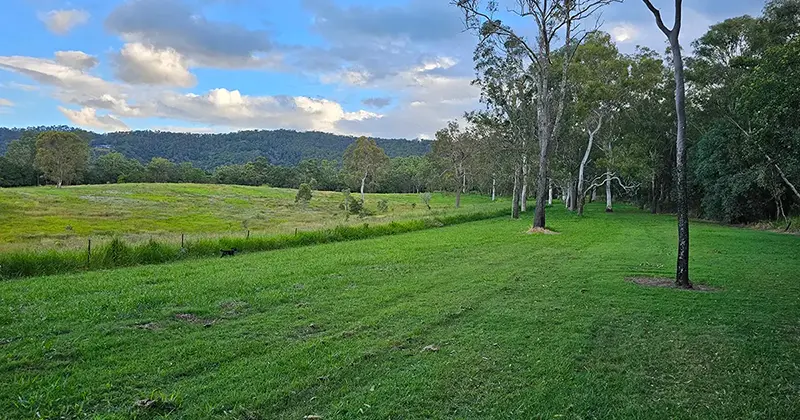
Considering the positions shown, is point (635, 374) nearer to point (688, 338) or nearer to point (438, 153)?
point (688, 338)

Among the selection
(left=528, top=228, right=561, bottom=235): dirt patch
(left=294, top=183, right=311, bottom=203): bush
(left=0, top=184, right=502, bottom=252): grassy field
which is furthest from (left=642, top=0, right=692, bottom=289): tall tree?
(left=294, top=183, right=311, bottom=203): bush

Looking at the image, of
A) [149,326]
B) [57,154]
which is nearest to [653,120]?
[149,326]

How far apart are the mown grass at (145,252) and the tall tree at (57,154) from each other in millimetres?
71222

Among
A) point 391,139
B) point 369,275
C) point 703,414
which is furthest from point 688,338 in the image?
point 391,139

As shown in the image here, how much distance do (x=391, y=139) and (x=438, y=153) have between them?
424 ft

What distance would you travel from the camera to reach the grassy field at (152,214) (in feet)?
102

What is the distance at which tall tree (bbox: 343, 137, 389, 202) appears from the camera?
83.2 metres

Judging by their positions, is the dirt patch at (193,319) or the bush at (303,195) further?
the bush at (303,195)

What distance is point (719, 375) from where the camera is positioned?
19.0 ft

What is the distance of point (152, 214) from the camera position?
45.1 m

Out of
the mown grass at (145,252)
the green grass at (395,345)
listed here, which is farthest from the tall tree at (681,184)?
the mown grass at (145,252)

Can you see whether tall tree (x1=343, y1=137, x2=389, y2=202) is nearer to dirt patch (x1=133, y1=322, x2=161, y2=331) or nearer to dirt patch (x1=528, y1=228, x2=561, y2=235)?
dirt patch (x1=528, y1=228, x2=561, y2=235)

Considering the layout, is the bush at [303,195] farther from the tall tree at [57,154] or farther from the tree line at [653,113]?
the tall tree at [57,154]

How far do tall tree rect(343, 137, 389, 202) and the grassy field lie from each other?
16.3 m
